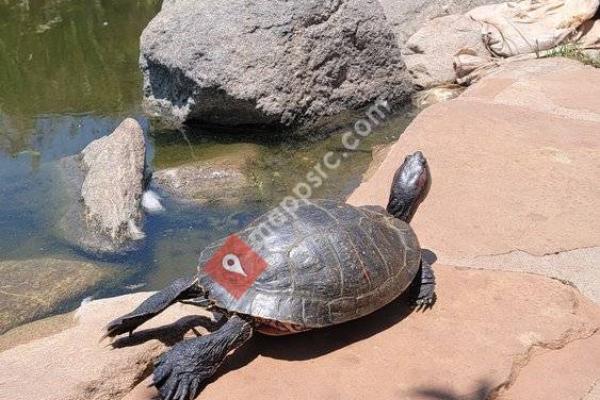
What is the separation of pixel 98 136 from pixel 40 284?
257 cm

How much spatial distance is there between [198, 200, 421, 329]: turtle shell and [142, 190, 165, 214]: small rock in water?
85.9 inches

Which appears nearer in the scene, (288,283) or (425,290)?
(288,283)

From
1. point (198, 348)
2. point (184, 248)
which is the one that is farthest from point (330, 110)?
point (198, 348)

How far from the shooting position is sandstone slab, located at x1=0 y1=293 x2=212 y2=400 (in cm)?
298

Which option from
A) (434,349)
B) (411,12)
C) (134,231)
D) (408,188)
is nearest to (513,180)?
(408,188)

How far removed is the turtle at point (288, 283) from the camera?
9.70ft

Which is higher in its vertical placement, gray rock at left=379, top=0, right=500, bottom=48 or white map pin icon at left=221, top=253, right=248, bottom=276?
white map pin icon at left=221, top=253, right=248, bottom=276

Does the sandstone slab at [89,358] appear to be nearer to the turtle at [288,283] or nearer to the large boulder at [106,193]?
the turtle at [288,283]

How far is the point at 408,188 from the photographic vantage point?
3.97 m

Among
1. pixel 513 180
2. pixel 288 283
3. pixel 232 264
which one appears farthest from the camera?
pixel 513 180

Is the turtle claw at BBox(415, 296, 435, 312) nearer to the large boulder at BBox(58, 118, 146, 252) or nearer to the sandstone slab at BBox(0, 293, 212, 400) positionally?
the sandstone slab at BBox(0, 293, 212, 400)

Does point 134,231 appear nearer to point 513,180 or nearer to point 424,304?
point 424,304

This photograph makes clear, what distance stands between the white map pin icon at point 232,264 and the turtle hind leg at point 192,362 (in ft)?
0.80

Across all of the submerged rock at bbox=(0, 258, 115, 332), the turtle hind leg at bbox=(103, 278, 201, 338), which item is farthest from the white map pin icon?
the submerged rock at bbox=(0, 258, 115, 332)
